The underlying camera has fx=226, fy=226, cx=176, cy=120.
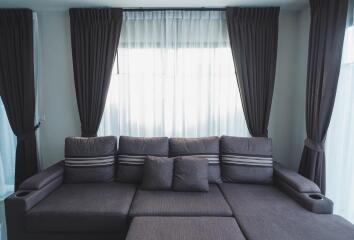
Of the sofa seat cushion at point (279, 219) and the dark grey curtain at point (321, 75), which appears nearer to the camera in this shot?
the sofa seat cushion at point (279, 219)

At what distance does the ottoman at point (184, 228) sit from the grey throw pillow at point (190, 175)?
519 mm

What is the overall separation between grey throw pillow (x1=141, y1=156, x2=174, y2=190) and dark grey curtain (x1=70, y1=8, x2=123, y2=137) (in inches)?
41.2

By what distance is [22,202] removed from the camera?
1.96m

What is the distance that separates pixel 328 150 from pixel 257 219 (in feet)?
3.92

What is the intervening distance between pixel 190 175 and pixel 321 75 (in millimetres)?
1677

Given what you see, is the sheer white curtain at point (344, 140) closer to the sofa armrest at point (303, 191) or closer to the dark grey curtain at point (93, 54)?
the sofa armrest at point (303, 191)

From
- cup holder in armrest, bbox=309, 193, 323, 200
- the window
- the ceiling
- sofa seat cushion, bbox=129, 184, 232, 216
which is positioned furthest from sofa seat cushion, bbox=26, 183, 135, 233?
the ceiling

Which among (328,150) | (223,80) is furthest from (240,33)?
(328,150)

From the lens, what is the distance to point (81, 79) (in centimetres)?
292

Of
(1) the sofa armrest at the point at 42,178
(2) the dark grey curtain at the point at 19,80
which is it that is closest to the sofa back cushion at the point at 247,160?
(1) the sofa armrest at the point at 42,178

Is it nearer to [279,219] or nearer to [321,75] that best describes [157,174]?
[279,219]

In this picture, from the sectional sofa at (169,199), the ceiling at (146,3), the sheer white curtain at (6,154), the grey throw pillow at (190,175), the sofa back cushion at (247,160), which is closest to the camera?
the sectional sofa at (169,199)

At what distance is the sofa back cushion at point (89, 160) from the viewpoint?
8.48ft

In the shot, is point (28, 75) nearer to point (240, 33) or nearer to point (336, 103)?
point (240, 33)
